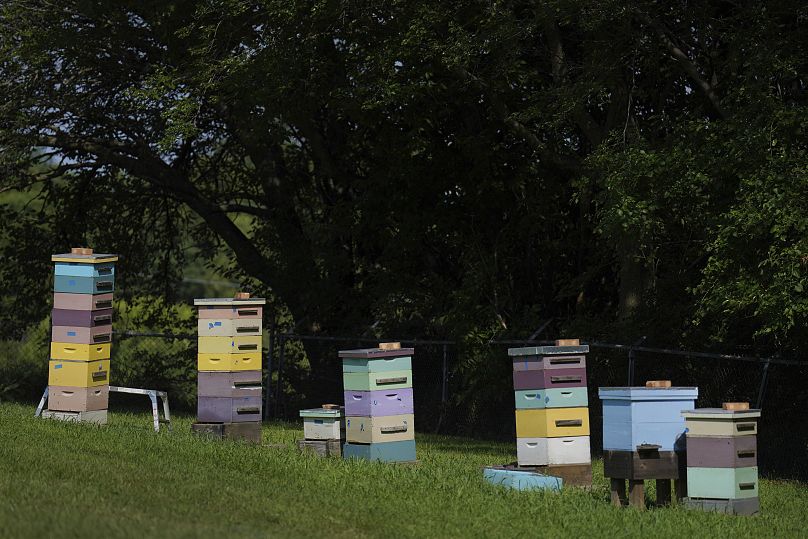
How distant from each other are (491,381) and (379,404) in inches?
264

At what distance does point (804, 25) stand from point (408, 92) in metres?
5.65

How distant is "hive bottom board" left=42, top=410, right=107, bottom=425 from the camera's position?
45.1 ft

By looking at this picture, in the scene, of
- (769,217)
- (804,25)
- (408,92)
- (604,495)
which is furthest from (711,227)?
(408,92)

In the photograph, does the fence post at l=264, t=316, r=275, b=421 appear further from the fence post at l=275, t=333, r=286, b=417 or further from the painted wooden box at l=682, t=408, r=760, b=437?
the painted wooden box at l=682, t=408, r=760, b=437

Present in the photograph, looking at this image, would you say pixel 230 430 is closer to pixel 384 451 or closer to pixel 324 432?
pixel 324 432

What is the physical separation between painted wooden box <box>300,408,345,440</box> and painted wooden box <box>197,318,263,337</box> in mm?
1273

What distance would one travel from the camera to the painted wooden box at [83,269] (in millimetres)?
13609

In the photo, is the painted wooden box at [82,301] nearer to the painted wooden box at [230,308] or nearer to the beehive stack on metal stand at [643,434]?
the painted wooden box at [230,308]

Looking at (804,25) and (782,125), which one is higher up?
(804,25)

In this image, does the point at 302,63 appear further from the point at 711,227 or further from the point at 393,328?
the point at 711,227

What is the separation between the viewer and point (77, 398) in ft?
45.2

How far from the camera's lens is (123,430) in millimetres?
12867

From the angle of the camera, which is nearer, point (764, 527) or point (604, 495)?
point (764, 527)

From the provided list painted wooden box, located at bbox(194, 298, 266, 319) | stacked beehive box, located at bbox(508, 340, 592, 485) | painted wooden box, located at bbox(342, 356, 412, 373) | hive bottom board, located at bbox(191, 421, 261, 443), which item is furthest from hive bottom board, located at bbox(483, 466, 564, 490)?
painted wooden box, located at bbox(194, 298, 266, 319)
